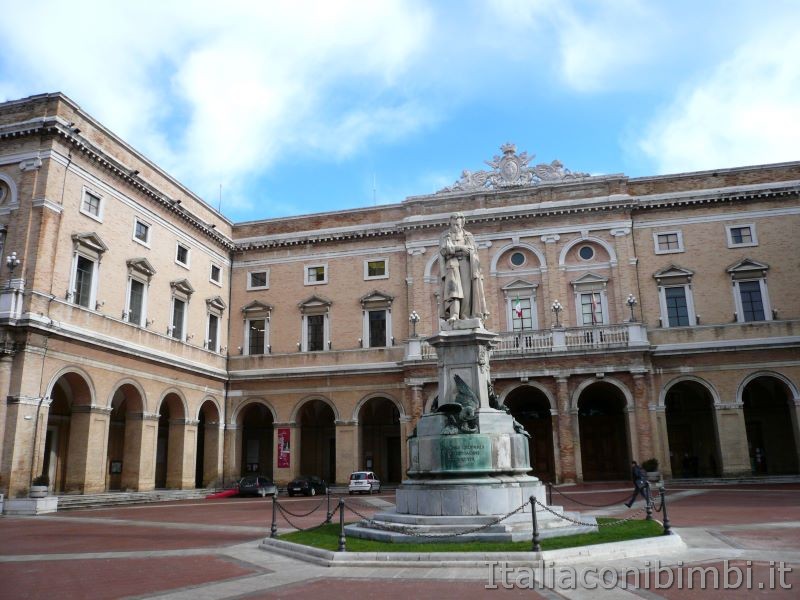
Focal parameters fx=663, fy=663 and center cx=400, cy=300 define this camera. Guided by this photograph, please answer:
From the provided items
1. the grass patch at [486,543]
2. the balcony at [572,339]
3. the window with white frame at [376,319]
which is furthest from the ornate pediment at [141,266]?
the grass patch at [486,543]

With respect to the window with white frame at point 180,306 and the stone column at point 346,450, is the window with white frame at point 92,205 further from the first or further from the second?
the stone column at point 346,450

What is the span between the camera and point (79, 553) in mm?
12531

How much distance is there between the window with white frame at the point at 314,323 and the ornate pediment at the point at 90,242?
12274 millimetres

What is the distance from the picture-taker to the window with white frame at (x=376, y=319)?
36531mm

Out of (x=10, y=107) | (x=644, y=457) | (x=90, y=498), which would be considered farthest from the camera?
(x=644, y=457)

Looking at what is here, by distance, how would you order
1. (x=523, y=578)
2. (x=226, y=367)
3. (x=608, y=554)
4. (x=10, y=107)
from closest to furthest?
(x=523, y=578), (x=608, y=554), (x=10, y=107), (x=226, y=367)

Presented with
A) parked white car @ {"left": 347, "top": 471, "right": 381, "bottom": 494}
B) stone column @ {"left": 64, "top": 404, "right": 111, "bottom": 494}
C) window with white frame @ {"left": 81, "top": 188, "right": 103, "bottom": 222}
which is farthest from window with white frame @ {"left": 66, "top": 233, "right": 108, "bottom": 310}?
parked white car @ {"left": 347, "top": 471, "right": 381, "bottom": 494}

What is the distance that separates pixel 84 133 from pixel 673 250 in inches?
1114

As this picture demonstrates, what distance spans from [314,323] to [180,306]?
7492 millimetres

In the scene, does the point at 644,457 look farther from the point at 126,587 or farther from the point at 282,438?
the point at 126,587

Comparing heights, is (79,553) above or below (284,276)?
below

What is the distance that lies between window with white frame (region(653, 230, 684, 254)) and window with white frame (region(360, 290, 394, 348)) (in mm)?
14231

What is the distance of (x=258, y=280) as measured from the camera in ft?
128

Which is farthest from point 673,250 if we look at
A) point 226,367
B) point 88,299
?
point 88,299
